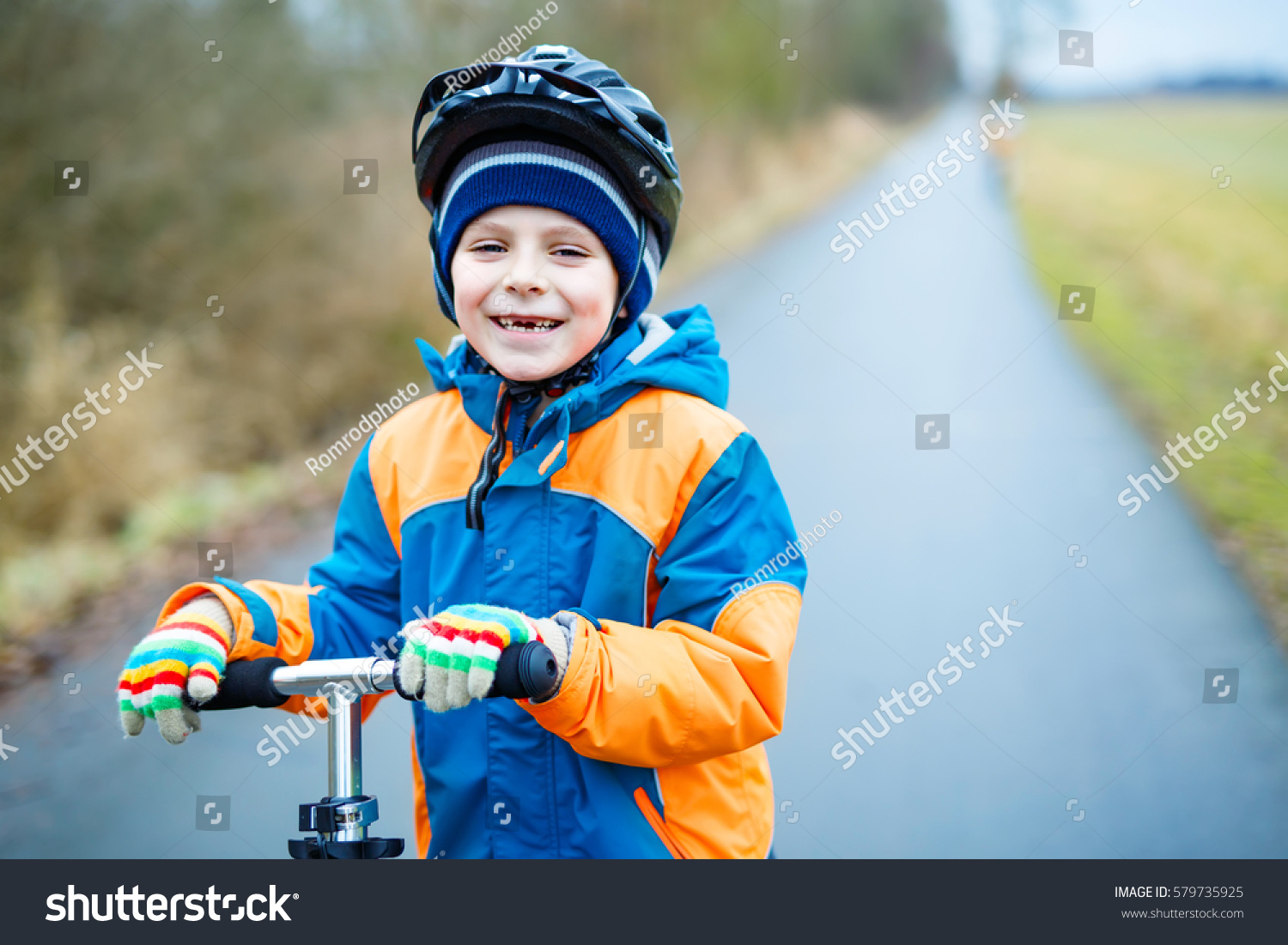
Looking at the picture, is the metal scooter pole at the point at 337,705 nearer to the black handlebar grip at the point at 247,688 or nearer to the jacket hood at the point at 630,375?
the black handlebar grip at the point at 247,688

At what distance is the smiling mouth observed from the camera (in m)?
1.83

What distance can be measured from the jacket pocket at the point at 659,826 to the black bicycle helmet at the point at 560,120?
3.53 feet

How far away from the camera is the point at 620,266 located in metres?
1.90

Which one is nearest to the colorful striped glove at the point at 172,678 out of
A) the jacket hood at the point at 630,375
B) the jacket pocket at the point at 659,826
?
the jacket hood at the point at 630,375

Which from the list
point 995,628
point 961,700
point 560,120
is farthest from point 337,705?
point 995,628

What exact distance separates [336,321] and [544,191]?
615 centimetres

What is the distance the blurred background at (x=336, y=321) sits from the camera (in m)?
4.40

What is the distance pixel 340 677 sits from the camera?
157 cm

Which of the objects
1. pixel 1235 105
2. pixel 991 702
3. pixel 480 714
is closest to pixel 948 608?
pixel 991 702

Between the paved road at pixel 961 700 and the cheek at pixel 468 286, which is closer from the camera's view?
the cheek at pixel 468 286

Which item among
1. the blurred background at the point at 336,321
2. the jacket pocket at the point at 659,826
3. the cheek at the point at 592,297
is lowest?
the jacket pocket at the point at 659,826
